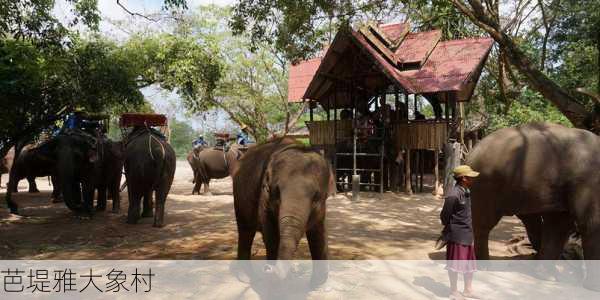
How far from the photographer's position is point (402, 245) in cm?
734

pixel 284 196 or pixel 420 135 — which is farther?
pixel 420 135

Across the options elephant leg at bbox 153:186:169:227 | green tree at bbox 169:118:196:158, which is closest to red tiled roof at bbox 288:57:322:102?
elephant leg at bbox 153:186:169:227

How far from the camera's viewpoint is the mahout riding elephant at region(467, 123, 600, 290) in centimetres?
492

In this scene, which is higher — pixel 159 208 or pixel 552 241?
pixel 159 208

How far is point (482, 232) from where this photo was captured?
18.2 feet

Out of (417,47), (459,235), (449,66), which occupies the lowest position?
(459,235)

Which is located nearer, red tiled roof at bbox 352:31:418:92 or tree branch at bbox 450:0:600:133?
tree branch at bbox 450:0:600:133

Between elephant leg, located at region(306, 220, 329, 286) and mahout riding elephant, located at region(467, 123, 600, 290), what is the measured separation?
214cm

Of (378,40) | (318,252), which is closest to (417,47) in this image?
(378,40)

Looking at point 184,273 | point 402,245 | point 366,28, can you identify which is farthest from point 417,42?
point 184,273

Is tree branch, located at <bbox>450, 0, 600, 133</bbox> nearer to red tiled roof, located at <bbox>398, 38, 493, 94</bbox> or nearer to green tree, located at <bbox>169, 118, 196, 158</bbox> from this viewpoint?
red tiled roof, located at <bbox>398, 38, 493, 94</bbox>

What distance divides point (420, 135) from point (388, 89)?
295 centimetres

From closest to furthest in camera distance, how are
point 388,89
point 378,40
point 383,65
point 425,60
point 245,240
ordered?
point 245,240 → point 383,65 → point 425,60 → point 378,40 → point 388,89

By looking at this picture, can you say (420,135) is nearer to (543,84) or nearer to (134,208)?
(543,84)
